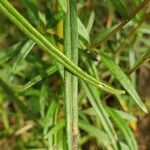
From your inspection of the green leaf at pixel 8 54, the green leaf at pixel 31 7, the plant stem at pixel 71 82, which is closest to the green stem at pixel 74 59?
the plant stem at pixel 71 82

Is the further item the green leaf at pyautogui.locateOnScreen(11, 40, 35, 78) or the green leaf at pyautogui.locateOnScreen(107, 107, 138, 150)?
the green leaf at pyautogui.locateOnScreen(107, 107, 138, 150)

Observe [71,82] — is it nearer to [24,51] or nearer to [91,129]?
[24,51]

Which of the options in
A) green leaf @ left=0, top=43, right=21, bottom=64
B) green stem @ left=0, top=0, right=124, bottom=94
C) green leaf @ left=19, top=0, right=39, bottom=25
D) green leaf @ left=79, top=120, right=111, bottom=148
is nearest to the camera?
green stem @ left=0, top=0, right=124, bottom=94

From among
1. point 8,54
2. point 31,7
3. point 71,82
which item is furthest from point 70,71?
point 8,54

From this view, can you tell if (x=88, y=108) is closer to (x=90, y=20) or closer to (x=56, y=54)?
(x=90, y=20)

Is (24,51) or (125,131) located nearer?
(24,51)

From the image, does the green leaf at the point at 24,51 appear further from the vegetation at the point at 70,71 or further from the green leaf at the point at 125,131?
the green leaf at the point at 125,131

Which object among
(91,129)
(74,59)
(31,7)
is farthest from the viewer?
(91,129)

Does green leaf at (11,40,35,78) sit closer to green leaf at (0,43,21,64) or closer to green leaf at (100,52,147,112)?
green leaf at (0,43,21,64)

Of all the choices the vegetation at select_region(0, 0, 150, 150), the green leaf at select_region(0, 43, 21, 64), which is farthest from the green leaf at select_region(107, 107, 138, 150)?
the green leaf at select_region(0, 43, 21, 64)

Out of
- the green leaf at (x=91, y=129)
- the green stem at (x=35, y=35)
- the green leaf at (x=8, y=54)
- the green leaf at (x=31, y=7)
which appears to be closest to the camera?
the green stem at (x=35, y=35)
